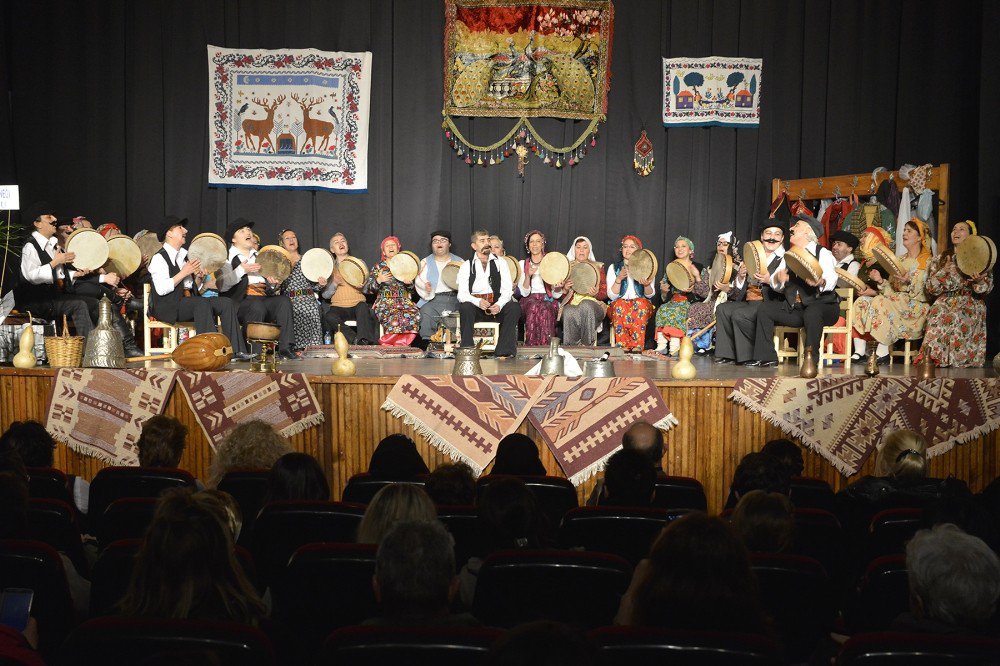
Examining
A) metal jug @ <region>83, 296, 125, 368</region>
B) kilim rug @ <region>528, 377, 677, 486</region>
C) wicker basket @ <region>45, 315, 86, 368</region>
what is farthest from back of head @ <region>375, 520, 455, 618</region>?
wicker basket @ <region>45, 315, 86, 368</region>

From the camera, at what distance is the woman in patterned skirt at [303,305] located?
27.1ft

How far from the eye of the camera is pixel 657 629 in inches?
62.0

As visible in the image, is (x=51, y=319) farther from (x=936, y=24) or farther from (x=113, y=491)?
(x=936, y=24)

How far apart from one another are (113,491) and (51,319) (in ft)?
14.4

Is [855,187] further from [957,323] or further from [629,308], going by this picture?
[629,308]

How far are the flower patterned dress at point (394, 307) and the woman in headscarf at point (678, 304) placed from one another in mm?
2197

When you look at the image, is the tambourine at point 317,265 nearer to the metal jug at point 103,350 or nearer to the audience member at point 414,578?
the metal jug at point 103,350

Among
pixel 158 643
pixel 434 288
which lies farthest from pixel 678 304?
pixel 158 643

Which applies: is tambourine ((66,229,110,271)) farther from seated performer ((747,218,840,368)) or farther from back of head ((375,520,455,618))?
back of head ((375,520,455,618))

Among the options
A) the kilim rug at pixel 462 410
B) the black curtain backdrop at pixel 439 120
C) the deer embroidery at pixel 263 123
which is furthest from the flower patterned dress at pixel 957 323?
the deer embroidery at pixel 263 123

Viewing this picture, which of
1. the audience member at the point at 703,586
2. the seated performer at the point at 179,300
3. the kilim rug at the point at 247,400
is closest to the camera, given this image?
the audience member at the point at 703,586

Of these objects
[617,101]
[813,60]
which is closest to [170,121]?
[617,101]

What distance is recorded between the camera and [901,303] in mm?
7602

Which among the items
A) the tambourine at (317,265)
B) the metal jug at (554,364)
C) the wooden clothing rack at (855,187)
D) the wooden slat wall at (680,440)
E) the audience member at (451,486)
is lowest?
the wooden slat wall at (680,440)
